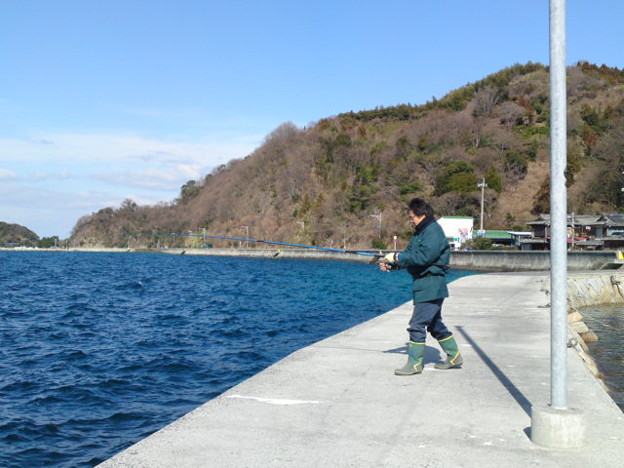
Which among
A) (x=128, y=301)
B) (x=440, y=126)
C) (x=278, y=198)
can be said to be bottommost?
(x=128, y=301)

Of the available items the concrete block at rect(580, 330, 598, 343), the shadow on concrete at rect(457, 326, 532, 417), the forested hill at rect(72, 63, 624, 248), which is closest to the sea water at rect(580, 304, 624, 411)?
the concrete block at rect(580, 330, 598, 343)

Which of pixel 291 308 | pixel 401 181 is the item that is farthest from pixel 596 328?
pixel 401 181

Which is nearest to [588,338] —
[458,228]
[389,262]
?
[389,262]

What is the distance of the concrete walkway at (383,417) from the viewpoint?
13.0 feet

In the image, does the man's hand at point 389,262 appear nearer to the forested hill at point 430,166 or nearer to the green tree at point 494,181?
the forested hill at point 430,166

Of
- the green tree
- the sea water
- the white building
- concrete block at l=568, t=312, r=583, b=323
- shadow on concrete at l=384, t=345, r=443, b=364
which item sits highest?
the green tree

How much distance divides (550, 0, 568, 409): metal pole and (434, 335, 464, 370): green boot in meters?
2.34

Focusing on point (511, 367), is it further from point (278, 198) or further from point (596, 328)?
point (278, 198)

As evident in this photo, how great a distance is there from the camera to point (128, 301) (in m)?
23.8

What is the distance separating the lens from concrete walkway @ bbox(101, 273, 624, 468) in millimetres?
3959

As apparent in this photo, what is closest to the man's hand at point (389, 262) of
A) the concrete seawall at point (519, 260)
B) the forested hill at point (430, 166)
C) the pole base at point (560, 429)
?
the pole base at point (560, 429)

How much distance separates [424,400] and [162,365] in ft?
22.4

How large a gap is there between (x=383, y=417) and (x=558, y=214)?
209cm

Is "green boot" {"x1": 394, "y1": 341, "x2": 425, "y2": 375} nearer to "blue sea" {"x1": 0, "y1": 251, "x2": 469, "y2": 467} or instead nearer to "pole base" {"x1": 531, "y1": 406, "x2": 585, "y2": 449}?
"pole base" {"x1": 531, "y1": 406, "x2": 585, "y2": 449}
